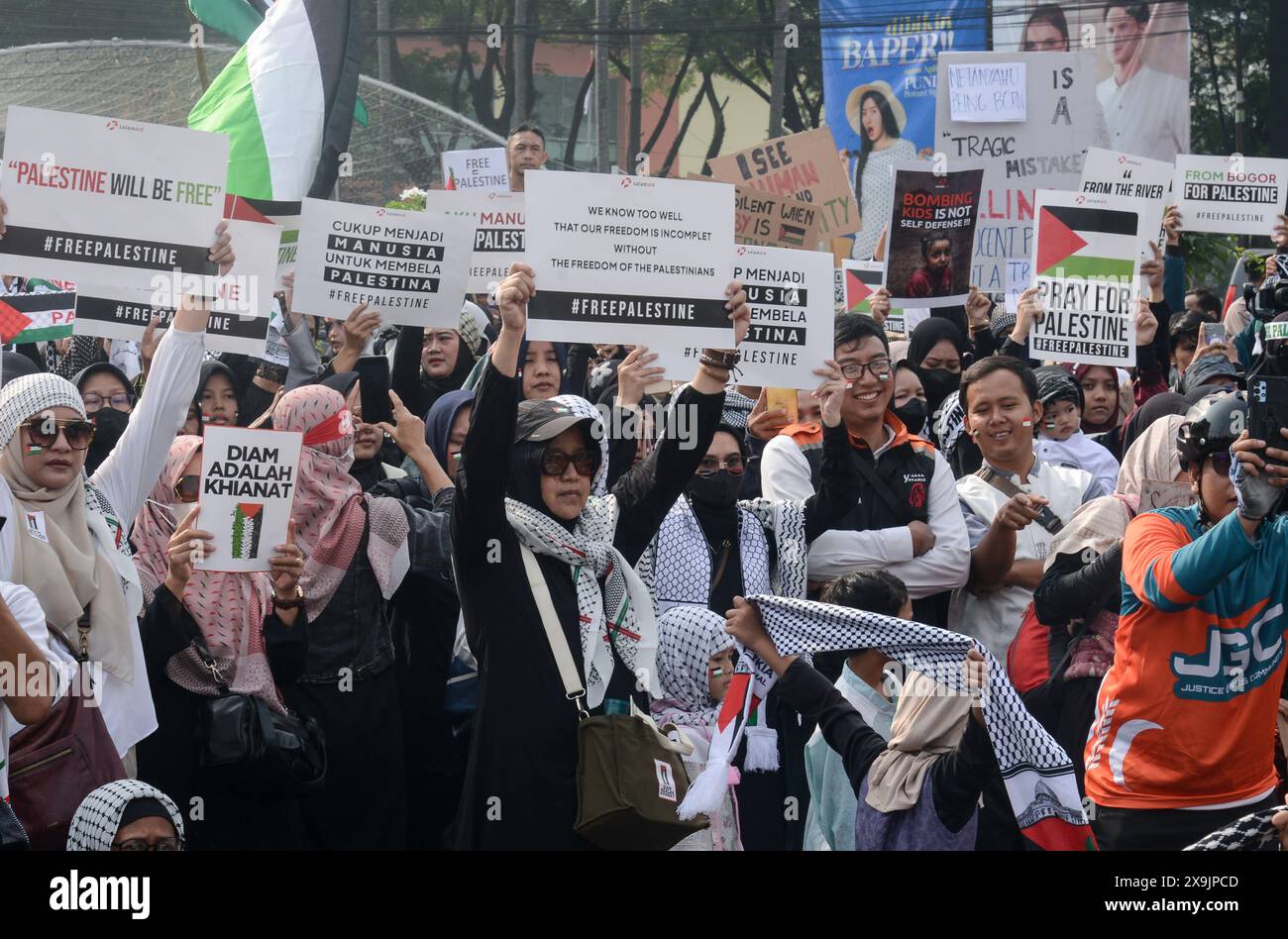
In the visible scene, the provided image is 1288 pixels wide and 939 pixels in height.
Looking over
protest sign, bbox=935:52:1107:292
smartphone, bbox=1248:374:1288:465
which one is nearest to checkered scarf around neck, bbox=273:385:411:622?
smartphone, bbox=1248:374:1288:465

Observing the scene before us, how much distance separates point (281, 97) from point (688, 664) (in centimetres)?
490

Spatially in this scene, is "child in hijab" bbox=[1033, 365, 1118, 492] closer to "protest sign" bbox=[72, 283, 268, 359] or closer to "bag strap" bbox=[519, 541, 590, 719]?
"bag strap" bbox=[519, 541, 590, 719]

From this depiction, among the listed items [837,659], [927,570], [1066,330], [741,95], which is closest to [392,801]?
[837,659]

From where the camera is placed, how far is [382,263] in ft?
20.7

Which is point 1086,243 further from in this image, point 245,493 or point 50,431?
point 50,431

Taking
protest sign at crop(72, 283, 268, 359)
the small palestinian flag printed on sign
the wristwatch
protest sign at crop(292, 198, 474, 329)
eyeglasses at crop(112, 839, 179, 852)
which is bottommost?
eyeglasses at crop(112, 839, 179, 852)

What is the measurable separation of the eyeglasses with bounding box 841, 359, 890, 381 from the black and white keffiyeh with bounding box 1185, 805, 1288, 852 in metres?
2.42

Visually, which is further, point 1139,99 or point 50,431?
point 1139,99

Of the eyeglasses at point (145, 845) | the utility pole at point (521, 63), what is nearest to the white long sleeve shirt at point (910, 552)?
the eyeglasses at point (145, 845)

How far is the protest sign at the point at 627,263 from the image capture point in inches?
201

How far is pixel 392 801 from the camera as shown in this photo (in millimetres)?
5457

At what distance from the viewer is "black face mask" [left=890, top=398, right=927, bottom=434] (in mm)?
7203

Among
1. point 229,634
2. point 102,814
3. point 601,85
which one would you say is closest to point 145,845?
point 102,814

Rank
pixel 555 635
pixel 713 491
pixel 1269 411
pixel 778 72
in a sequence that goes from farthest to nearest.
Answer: pixel 778 72 → pixel 713 491 → pixel 555 635 → pixel 1269 411
